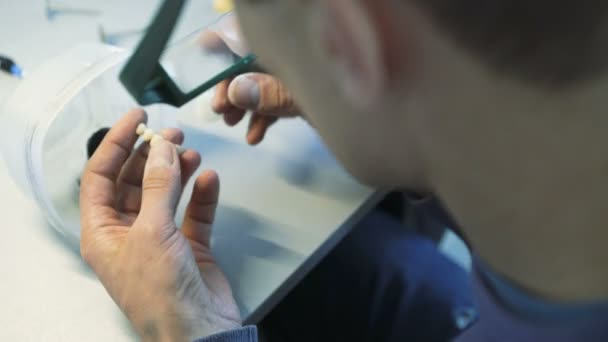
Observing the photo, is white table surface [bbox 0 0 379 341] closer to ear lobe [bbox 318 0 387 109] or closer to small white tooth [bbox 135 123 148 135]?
small white tooth [bbox 135 123 148 135]

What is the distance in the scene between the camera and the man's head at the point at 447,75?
20cm

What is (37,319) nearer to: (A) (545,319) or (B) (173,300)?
(B) (173,300)

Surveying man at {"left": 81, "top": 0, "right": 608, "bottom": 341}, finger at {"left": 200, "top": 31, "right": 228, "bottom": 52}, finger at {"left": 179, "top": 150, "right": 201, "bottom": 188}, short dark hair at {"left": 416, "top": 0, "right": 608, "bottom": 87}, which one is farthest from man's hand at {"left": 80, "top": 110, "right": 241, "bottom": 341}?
short dark hair at {"left": 416, "top": 0, "right": 608, "bottom": 87}

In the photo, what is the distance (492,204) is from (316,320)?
1.50ft

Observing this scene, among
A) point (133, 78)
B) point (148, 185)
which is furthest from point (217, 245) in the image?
point (133, 78)

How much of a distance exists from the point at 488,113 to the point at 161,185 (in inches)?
12.9

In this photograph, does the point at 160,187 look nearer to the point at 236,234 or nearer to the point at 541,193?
the point at 236,234

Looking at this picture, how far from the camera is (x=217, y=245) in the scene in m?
0.53

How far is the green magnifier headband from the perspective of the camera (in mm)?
354

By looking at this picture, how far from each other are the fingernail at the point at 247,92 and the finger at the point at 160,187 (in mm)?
109

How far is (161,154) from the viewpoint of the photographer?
0.51 m

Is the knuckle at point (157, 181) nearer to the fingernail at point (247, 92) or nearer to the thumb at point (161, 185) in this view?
the thumb at point (161, 185)

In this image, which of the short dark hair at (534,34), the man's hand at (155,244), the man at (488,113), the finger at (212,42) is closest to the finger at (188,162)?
the man's hand at (155,244)

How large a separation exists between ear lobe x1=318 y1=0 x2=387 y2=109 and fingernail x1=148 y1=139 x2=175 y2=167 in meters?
0.29
